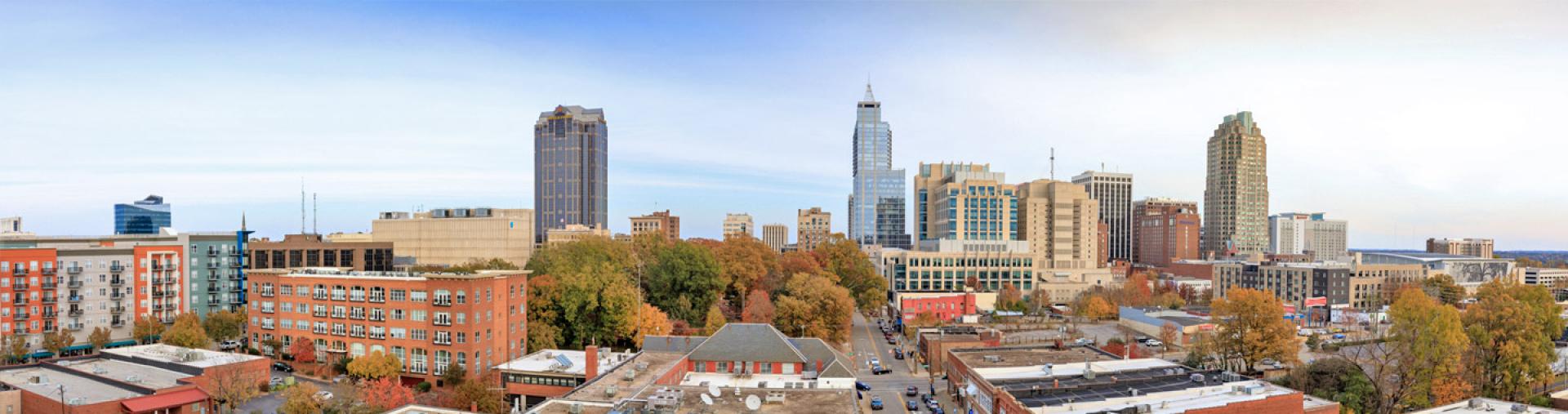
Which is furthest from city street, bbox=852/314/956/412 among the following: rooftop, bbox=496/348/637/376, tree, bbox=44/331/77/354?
tree, bbox=44/331/77/354

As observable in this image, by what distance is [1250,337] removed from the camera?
193 feet

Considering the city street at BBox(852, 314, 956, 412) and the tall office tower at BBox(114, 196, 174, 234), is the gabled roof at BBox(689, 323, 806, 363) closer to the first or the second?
the city street at BBox(852, 314, 956, 412)

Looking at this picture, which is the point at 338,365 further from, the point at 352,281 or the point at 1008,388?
the point at 1008,388

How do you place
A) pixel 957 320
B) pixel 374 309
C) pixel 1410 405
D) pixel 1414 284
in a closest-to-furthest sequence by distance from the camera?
pixel 1410 405 < pixel 374 309 < pixel 957 320 < pixel 1414 284

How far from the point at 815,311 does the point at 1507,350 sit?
4910 cm

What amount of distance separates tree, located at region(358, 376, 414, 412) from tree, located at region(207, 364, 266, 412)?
21.9 ft

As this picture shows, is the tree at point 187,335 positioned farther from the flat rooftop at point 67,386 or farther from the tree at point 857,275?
the tree at point 857,275

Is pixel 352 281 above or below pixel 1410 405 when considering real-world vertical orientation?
above

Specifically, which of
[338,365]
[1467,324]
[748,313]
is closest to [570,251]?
[748,313]

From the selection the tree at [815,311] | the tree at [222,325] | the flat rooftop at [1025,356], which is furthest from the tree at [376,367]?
the flat rooftop at [1025,356]

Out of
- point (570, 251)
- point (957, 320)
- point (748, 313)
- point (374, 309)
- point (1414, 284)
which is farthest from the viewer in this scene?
point (1414, 284)

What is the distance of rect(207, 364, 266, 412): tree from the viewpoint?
49.5 meters

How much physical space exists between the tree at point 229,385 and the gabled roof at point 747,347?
88.3 ft

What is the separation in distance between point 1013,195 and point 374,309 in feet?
343
